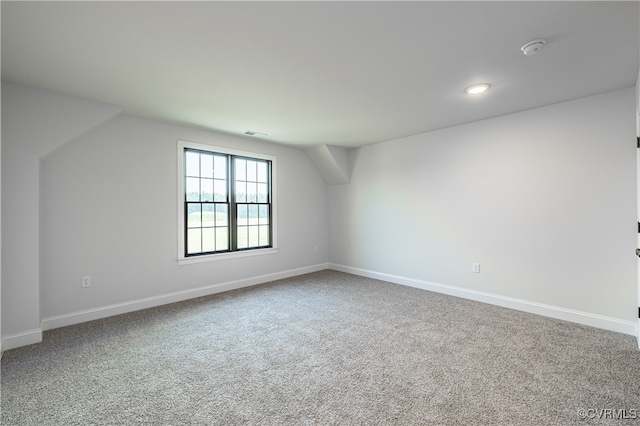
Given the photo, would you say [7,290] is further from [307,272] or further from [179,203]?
[307,272]

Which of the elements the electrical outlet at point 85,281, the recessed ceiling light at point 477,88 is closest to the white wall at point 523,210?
the recessed ceiling light at point 477,88

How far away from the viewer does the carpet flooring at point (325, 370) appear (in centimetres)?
185

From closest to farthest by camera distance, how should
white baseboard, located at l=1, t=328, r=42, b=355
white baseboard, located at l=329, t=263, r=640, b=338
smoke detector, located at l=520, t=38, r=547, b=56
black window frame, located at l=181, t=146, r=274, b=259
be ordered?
smoke detector, located at l=520, t=38, r=547, b=56
white baseboard, located at l=1, t=328, r=42, b=355
white baseboard, located at l=329, t=263, r=640, b=338
black window frame, located at l=181, t=146, r=274, b=259

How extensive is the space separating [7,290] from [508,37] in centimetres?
477

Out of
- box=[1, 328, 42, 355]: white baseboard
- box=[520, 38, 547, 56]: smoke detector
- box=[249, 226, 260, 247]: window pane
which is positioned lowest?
box=[1, 328, 42, 355]: white baseboard

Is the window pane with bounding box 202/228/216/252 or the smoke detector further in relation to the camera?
the window pane with bounding box 202/228/216/252

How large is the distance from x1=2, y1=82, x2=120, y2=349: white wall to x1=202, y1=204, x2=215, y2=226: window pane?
186 cm

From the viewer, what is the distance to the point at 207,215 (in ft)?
14.9

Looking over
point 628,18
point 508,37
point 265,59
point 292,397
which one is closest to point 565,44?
point 628,18

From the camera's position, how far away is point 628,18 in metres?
1.87

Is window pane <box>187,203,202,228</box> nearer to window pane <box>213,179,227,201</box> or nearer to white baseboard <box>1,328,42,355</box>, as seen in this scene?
window pane <box>213,179,227,201</box>

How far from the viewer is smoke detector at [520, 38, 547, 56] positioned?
2113mm

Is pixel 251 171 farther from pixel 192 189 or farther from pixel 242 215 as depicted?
pixel 192 189

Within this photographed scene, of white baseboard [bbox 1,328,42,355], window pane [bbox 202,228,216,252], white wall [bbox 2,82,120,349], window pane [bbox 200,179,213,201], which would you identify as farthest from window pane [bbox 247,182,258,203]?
white baseboard [bbox 1,328,42,355]
